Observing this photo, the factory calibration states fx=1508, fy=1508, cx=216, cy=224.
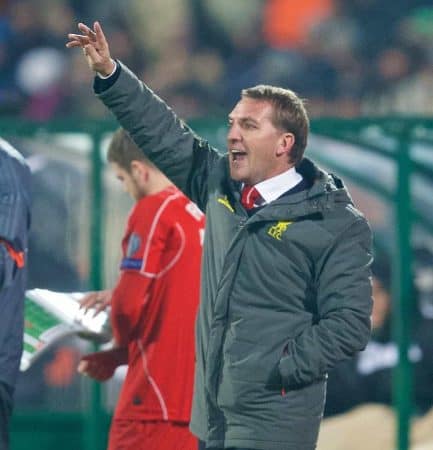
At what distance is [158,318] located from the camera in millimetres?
4828

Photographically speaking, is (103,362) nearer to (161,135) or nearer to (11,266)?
(11,266)

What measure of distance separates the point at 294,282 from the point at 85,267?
252 cm

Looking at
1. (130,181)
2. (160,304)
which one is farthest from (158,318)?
(130,181)

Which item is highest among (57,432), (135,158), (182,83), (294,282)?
(182,83)

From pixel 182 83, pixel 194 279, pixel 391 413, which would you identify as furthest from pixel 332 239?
pixel 182 83

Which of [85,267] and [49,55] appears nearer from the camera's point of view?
[85,267]

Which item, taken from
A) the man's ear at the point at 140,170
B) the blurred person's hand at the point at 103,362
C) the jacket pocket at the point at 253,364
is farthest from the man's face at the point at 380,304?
the jacket pocket at the point at 253,364

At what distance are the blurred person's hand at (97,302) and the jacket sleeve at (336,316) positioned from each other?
4.18 ft

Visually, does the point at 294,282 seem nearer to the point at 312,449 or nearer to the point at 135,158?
the point at 312,449

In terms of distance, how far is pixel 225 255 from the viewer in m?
3.99

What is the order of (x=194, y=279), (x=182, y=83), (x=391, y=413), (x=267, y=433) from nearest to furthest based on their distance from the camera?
(x=267, y=433), (x=194, y=279), (x=391, y=413), (x=182, y=83)

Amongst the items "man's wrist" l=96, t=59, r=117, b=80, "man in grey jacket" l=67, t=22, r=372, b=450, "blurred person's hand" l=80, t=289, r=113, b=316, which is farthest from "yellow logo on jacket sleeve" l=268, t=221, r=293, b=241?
"blurred person's hand" l=80, t=289, r=113, b=316

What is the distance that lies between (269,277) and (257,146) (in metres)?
0.37

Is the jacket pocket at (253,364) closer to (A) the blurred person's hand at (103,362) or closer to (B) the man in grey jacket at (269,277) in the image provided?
(B) the man in grey jacket at (269,277)
